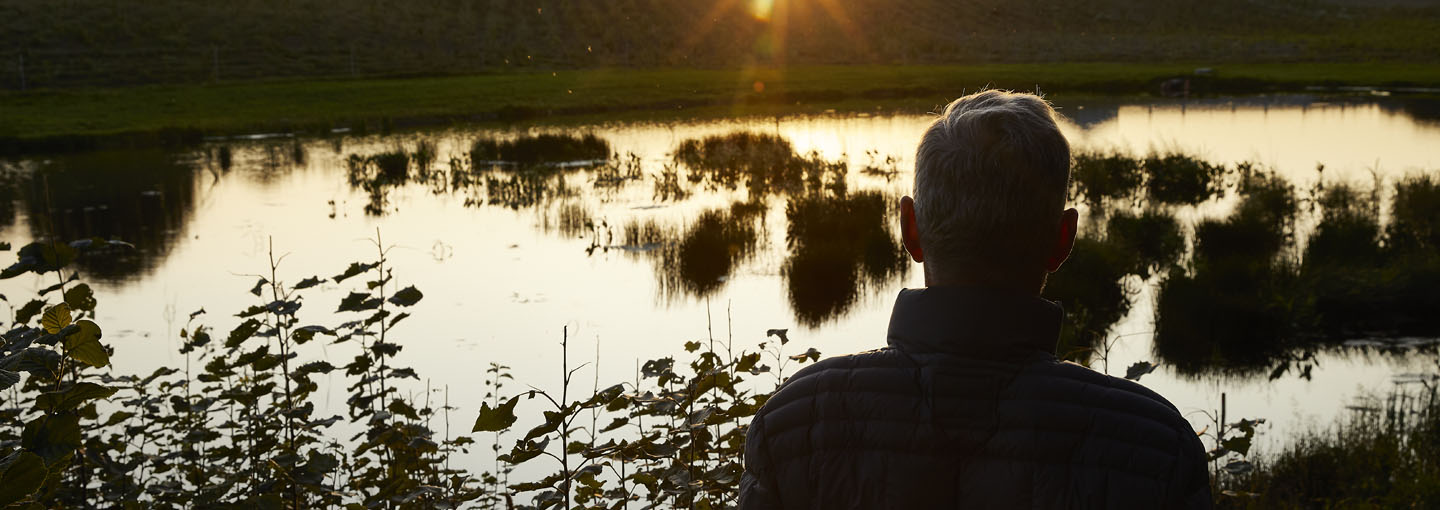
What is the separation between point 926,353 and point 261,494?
337 cm

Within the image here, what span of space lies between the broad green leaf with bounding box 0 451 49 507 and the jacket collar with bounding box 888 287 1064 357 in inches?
65.7

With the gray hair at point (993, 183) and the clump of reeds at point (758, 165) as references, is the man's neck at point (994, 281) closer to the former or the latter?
the gray hair at point (993, 183)

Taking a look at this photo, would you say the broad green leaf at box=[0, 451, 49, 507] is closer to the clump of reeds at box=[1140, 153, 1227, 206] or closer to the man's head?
the man's head

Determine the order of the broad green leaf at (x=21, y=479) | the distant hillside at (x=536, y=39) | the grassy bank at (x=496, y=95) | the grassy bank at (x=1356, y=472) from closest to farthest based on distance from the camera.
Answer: the broad green leaf at (x=21, y=479)
the grassy bank at (x=1356, y=472)
the grassy bank at (x=496, y=95)
the distant hillside at (x=536, y=39)

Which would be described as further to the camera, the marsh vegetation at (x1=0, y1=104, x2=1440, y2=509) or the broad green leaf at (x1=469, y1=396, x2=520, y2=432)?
the marsh vegetation at (x1=0, y1=104, x2=1440, y2=509)

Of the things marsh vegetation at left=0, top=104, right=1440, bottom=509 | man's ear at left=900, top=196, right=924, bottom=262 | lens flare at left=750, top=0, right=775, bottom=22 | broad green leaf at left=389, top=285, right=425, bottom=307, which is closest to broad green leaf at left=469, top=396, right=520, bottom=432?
marsh vegetation at left=0, top=104, right=1440, bottom=509

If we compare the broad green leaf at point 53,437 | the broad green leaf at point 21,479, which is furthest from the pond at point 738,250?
the broad green leaf at point 21,479

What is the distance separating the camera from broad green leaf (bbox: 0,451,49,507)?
211cm

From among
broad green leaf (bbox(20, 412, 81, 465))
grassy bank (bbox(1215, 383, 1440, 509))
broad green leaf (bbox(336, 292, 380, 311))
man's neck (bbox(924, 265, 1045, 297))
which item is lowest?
grassy bank (bbox(1215, 383, 1440, 509))

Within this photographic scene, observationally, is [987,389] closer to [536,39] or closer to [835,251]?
[835,251]

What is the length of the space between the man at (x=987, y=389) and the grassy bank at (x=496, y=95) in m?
32.1

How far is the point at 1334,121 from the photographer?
31.4 metres

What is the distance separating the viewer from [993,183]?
1688 mm

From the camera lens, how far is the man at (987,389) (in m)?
1.60
